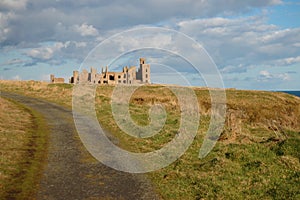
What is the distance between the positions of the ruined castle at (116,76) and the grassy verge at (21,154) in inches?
2147

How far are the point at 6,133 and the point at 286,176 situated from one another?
1345 cm

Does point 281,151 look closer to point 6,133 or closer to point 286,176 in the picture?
point 286,176

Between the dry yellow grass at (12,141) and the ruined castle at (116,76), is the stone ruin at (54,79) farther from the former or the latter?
the dry yellow grass at (12,141)

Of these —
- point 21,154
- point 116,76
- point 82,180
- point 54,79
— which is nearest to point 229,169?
point 82,180

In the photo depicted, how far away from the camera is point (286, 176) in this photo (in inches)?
444

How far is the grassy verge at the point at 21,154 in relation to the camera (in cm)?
930

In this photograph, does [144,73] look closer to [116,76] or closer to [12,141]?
[116,76]

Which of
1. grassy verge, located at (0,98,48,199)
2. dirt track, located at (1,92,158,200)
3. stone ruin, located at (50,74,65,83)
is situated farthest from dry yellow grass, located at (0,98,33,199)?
stone ruin, located at (50,74,65,83)

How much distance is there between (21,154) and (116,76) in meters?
73.1

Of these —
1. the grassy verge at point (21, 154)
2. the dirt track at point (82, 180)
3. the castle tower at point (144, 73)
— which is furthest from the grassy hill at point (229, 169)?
the castle tower at point (144, 73)

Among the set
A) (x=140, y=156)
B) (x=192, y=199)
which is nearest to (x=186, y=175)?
(x=192, y=199)

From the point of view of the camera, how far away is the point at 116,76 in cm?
8544

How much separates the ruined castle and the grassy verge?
54.5 metres

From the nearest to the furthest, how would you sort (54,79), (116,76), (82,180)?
1. (82,180)
2. (54,79)
3. (116,76)
